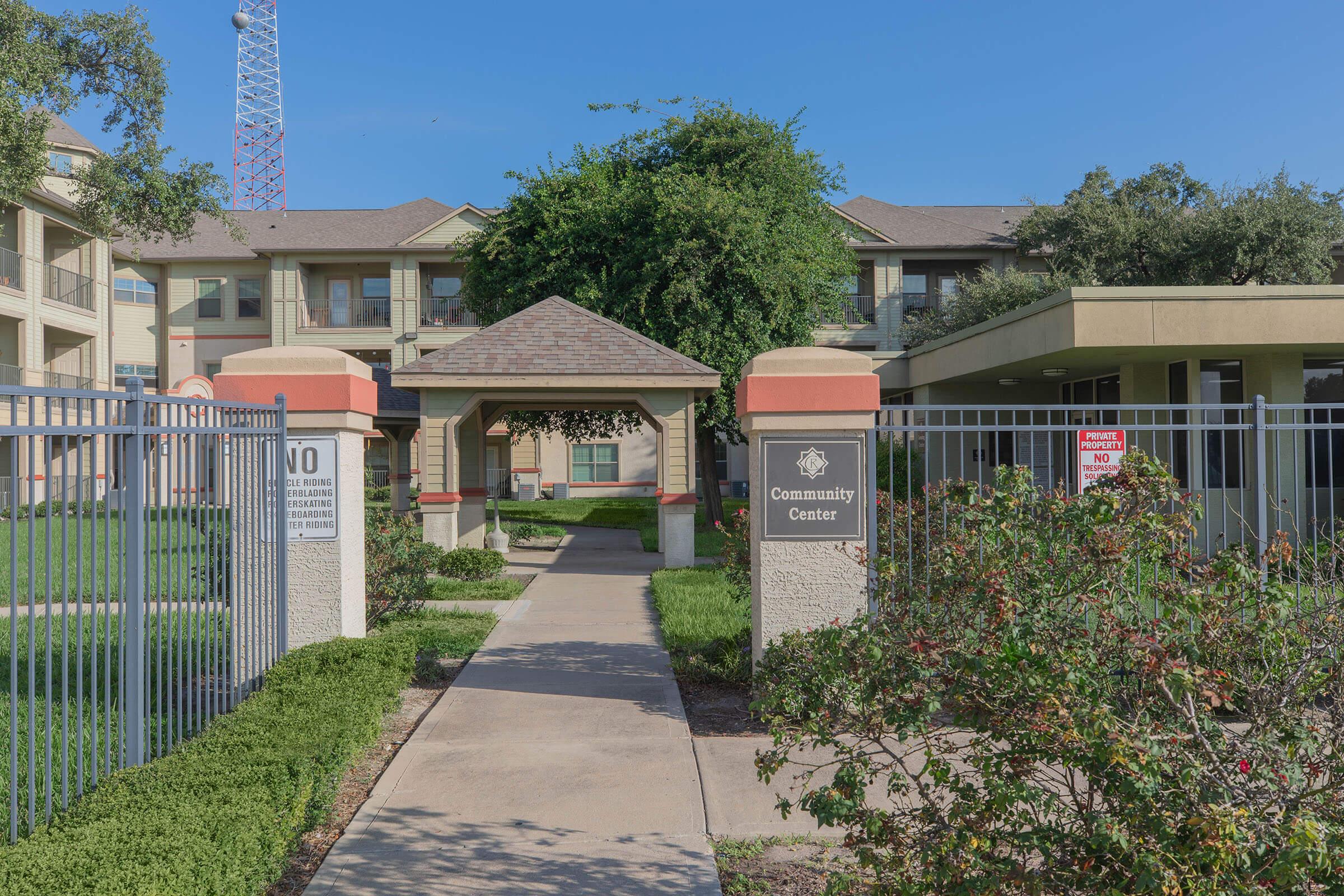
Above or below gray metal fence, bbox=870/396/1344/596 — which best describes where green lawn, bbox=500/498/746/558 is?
below

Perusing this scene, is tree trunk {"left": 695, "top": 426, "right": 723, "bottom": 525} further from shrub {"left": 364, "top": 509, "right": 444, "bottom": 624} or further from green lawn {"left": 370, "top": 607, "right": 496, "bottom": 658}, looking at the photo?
shrub {"left": 364, "top": 509, "right": 444, "bottom": 624}

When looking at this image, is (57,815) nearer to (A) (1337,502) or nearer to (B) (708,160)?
(A) (1337,502)

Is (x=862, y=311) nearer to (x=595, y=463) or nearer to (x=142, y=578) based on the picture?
(x=595, y=463)

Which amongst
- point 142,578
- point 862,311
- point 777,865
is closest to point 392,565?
point 142,578

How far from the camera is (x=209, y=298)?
3775 centimetres

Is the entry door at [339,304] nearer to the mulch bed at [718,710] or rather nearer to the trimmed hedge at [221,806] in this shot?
the mulch bed at [718,710]

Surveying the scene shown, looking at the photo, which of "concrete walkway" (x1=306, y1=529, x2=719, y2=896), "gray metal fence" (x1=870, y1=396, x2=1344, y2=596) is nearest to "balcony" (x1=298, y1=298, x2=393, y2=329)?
"gray metal fence" (x1=870, y1=396, x2=1344, y2=596)

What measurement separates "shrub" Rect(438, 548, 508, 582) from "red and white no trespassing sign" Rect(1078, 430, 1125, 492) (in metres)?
10.1

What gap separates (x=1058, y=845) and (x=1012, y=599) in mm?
871

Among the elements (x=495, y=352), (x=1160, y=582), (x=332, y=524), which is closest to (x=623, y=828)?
(x=1160, y=582)

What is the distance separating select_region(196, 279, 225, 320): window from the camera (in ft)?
124

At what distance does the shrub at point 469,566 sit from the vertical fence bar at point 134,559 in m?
10.1

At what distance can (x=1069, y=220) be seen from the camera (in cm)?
3095

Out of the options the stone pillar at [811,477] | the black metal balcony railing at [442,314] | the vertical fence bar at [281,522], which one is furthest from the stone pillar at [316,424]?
the black metal balcony railing at [442,314]
